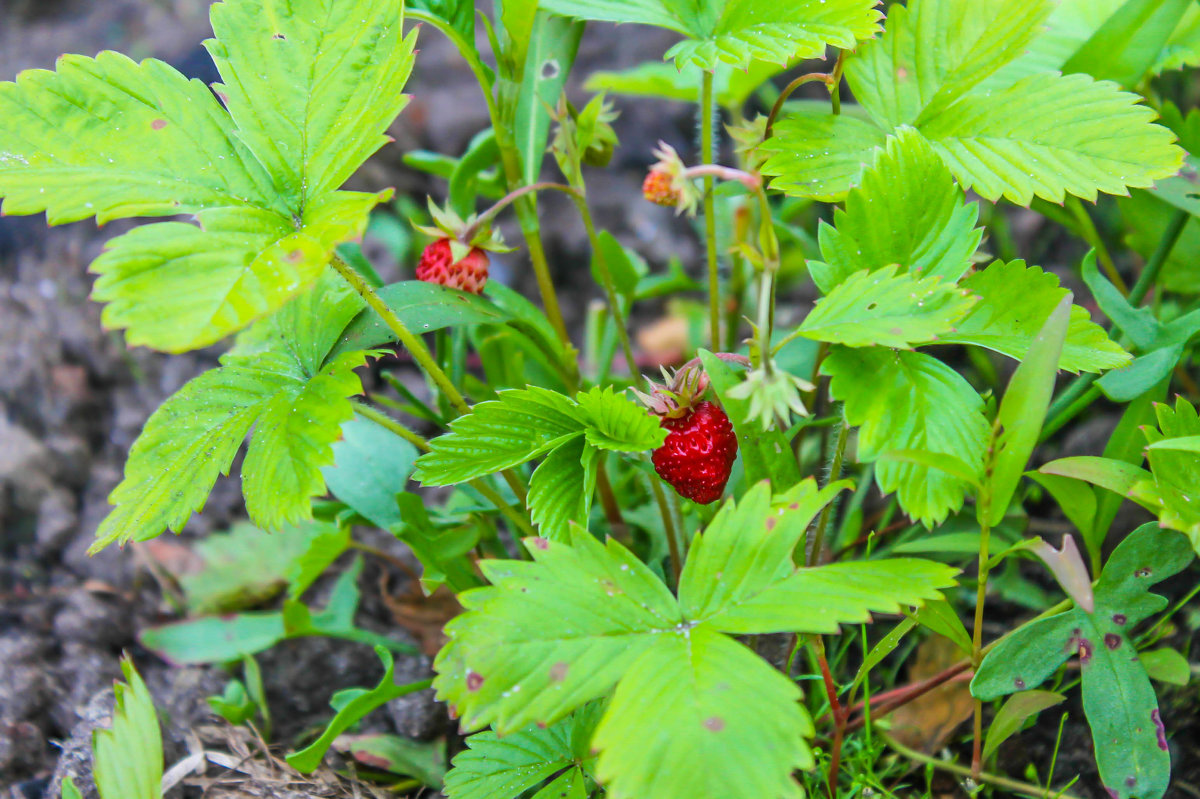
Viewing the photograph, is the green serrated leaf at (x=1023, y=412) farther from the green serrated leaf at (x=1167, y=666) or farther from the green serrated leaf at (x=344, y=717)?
the green serrated leaf at (x=344, y=717)

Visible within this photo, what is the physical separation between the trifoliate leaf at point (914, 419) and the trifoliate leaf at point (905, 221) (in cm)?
10

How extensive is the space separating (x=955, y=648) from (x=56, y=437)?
1.69 m

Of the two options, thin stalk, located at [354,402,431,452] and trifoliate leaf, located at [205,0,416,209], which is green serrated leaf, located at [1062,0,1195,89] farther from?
thin stalk, located at [354,402,431,452]

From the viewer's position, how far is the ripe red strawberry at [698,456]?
0.90 meters

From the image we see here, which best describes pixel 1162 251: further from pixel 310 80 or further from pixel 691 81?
pixel 310 80

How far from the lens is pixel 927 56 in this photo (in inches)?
38.8

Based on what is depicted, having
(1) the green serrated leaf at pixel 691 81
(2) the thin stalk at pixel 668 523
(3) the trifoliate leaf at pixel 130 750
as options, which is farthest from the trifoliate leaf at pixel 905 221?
(3) the trifoliate leaf at pixel 130 750

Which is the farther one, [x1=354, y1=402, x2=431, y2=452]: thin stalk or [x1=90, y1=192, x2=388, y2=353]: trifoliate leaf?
[x1=354, y1=402, x2=431, y2=452]: thin stalk

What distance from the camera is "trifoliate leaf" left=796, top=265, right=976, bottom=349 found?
784 mm

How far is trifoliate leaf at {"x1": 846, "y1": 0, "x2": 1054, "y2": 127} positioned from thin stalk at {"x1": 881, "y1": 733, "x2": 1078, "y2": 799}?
762mm

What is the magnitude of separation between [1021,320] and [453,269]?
646 mm

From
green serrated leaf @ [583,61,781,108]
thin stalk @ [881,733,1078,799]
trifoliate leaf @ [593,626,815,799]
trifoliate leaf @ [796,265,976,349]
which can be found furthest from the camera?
green serrated leaf @ [583,61,781,108]

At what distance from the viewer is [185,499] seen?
0.87 meters

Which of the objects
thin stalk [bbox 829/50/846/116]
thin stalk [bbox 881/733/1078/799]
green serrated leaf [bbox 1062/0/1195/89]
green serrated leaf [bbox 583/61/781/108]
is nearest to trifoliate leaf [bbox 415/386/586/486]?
thin stalk [bbox 829/50/846/116]
